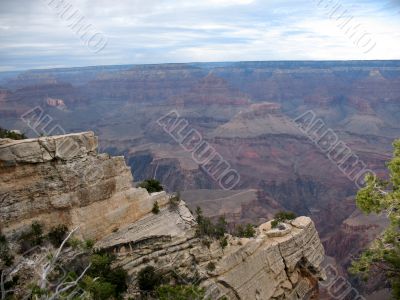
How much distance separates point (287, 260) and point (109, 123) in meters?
151

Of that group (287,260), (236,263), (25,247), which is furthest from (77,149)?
(287,260)

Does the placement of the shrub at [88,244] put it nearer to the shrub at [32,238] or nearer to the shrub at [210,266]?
the shrub at [32,238]

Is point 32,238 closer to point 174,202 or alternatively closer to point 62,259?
point 62,259

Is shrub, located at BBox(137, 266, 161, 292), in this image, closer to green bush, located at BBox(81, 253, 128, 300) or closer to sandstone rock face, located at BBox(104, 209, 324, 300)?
sandstone rock face, located at BBox(104, 209, 324, 300)

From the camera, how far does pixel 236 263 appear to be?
25.7 m

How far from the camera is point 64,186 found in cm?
2219

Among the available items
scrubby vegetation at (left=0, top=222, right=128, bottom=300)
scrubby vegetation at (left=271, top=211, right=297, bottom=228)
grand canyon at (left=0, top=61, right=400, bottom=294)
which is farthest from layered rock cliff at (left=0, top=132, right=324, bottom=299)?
grand canyon at (left=0, top=61, right=400, bottom=294)

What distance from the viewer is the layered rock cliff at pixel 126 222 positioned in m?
21.3

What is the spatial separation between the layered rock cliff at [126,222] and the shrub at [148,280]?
1.36ft

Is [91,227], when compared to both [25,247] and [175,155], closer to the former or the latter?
[25,247]

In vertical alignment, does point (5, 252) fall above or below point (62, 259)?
above

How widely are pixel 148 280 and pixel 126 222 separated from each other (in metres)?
4.24

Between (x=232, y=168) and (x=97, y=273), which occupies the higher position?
(x=97, y=273)

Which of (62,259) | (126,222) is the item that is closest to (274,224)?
(126,222)
